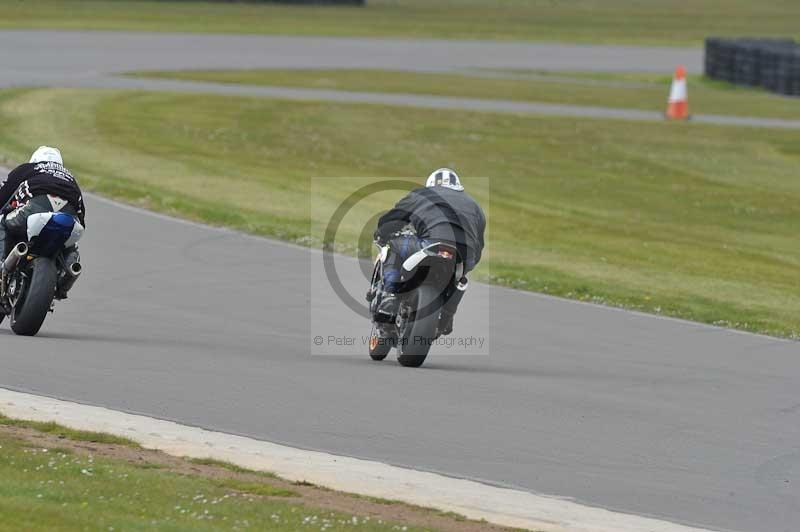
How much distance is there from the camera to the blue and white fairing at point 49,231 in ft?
38.4

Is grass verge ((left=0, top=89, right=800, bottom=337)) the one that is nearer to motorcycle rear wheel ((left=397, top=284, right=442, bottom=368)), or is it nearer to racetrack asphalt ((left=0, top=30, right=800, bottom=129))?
racetrack asphalt ((left=0, top=30, right=800, bottom=129))

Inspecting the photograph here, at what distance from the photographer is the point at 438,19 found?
218ft

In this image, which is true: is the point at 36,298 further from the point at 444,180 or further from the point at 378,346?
the point at 444,180

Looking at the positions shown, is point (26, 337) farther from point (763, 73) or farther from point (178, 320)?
point (763, 73)

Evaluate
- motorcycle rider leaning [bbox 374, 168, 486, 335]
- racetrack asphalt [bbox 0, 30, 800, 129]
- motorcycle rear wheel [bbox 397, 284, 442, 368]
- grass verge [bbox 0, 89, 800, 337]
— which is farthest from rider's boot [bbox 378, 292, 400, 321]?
racetrack asphalt [bbox 0, 30, 800, 129]

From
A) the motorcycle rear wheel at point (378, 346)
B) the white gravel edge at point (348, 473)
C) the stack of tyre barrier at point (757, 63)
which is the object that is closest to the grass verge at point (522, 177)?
the motorcycle rear wheel at point (378, 346)

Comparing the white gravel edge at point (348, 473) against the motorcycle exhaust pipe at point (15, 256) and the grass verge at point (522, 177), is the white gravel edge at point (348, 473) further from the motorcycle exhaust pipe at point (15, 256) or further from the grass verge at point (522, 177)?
the grass verge at point (522, 177)

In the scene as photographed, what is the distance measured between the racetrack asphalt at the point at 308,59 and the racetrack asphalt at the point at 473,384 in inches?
724

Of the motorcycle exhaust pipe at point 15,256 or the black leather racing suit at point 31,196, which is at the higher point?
the black leather racing suit at point 31,196

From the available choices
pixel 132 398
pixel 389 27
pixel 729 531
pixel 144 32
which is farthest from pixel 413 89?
pixel 729 531

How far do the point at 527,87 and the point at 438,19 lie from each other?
93.6 ft

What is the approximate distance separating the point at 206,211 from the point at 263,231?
4.53 ft

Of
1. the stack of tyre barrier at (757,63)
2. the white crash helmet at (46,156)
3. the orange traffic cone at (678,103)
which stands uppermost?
the white crash helmet at (46,156)

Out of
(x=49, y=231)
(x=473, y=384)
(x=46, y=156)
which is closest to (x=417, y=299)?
(x=473, y=384)
